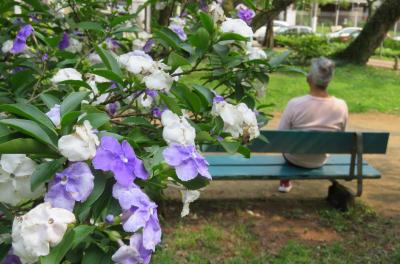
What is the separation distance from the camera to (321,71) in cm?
409

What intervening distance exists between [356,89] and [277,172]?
818 cm

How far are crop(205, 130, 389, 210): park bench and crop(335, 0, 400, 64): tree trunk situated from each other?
11.1 m

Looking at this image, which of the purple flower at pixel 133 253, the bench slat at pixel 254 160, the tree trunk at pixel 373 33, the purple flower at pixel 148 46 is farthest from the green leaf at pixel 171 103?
the tree trunk at pixel 373 33

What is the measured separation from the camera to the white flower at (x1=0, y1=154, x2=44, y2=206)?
1.06 m

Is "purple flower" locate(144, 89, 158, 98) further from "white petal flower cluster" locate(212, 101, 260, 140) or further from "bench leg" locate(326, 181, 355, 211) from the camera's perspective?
"bench leg" locate(326, 181, 355, 211)

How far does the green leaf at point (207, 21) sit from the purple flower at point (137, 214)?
0.77m

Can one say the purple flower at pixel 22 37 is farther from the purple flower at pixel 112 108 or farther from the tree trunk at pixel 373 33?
the tree trunk at pixel 373 33

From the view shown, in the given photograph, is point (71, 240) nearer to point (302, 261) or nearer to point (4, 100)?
point (4, 100)

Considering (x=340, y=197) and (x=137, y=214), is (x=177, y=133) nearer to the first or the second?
(x=137, y=214)

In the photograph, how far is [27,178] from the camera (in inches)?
42.1

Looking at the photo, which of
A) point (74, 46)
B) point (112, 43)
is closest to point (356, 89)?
point (112, 43)

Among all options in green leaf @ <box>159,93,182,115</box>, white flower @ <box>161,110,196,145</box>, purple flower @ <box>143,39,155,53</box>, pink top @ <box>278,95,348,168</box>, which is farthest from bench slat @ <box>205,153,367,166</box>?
white flower @ <box>161,110,196,145</box>

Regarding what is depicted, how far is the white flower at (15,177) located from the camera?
1060 millimetres

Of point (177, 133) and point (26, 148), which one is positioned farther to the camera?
point (177, 133)
